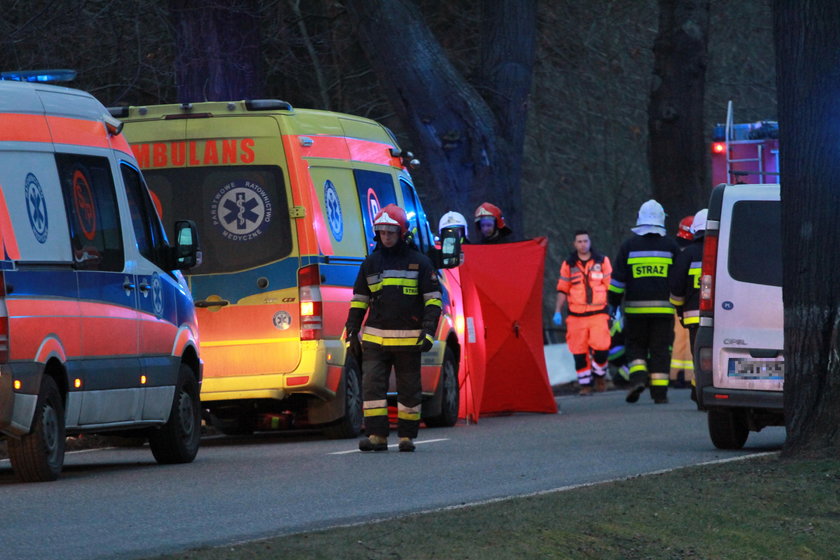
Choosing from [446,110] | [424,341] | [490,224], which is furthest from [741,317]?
[446,110]

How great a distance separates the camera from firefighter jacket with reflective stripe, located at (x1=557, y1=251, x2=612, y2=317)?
22.6 m

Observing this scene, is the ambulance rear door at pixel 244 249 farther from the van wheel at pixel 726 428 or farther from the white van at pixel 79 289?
the van wheel at pixel 726 428

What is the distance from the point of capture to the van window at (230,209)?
15469mm

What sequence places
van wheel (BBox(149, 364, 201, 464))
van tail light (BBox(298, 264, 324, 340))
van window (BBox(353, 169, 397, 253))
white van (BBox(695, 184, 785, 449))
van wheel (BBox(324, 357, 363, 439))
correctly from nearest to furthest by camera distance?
van wheel (BBox(149, 364, 201, 464))
white van (BBox(695, 184, 785, 449))
van tail light (BBox(298, 264, 324, 340))
van wheel (BBox(324, 357, 363, 439))
van window (BBox(353, 169, 397, 253))

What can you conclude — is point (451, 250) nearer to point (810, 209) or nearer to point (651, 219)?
point (651, 219)

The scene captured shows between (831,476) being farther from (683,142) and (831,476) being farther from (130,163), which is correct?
(683,142)

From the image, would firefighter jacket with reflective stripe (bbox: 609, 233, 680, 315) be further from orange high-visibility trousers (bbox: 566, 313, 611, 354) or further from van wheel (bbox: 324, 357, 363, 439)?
van wheel (bbox: 324, 357, 363, 439)

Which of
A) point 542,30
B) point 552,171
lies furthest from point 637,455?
point 552,171

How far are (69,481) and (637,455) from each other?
3.85 metres

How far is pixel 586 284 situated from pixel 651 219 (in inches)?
95.1

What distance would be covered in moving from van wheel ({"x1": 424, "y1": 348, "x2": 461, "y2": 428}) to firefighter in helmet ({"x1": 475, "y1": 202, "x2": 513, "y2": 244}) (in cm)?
239

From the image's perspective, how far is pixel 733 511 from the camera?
31.6ft

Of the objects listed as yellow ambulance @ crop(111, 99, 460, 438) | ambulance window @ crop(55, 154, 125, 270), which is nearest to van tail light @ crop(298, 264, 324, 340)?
yellow ambulance @ crop(111, 99, 460, 438)

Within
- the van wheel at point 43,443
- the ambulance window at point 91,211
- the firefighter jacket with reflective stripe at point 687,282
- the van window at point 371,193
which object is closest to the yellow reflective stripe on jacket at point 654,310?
the firefighter jacket with reflective stripe at point 687,282
